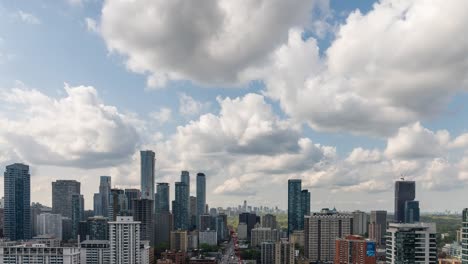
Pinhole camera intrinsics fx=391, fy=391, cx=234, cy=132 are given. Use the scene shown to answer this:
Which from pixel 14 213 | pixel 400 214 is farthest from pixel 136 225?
pixel 400 214

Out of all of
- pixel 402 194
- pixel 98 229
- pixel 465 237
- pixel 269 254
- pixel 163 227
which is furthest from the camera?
pixel 402 194

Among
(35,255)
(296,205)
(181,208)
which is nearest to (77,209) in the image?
(181,208)

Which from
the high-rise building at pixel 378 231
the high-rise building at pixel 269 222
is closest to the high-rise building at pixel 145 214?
the high-rise building at pixel 269 222

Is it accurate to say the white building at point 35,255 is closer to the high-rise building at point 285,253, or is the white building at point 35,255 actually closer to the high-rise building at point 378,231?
the high-rise building at point 285,253

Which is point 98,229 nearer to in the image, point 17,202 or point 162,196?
point 17,202

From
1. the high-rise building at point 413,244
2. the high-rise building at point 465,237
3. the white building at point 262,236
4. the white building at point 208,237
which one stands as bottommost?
the white building at point 208,237

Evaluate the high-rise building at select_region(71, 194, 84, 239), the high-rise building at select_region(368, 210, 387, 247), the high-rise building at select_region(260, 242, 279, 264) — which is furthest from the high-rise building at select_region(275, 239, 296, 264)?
the high-rise building at select_region(71, 194, 84, 239)
